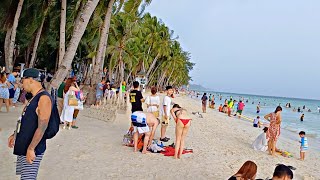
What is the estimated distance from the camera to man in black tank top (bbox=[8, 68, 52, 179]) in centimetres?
333

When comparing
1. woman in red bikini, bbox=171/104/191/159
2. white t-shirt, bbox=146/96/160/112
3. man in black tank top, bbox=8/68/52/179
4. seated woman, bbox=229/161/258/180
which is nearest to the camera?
man in black tank top, bbox=8/68/52/179

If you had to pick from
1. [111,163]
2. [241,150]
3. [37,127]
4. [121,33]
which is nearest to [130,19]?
[121,33]

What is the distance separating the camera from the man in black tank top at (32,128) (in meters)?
3.33

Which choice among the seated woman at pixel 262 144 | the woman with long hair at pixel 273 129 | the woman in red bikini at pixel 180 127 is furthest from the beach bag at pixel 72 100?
the seated woman at pixel 262 144

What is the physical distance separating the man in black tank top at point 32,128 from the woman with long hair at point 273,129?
7862mm

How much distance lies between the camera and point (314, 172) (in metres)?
9.21

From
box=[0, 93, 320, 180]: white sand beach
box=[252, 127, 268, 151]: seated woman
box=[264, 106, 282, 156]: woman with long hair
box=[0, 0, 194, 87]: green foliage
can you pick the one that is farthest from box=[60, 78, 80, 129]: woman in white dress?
box=[0, 0, 194, 87]: green foliage

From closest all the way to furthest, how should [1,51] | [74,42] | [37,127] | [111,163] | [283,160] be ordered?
[37,127]
[111,163]
[283,160]
[74,42]
[1,51]

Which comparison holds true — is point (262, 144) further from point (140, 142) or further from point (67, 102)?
point (67, 102)

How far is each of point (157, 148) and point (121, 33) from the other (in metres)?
24.8

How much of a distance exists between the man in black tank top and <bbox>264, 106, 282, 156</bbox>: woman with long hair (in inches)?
310

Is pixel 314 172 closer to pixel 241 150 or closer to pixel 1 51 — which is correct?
pixel 241 150

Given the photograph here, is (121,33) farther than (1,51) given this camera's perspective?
No

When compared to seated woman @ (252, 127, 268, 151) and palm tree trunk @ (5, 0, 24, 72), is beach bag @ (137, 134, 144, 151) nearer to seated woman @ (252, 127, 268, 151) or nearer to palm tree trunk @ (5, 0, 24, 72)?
seated woman @ (252, 127, 268, 151)
